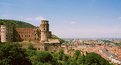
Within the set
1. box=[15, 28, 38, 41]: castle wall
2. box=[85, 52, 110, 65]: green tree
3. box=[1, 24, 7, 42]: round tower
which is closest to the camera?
box=[85, 52, 110, 65]: green tree

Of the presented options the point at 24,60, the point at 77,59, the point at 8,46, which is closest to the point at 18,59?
the point at 24,60

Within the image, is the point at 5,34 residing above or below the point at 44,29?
below

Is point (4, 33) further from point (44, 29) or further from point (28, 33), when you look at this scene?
point (44, 29)

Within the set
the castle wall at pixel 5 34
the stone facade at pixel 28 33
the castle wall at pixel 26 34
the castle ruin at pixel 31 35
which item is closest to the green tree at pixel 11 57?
the castle ruin at pixel 31 35

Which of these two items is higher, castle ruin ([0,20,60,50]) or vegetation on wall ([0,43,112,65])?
castle ruin ([0,20,60,50])

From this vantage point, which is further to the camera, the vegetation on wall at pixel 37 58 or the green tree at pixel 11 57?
the vegetation on wall at pixel 37 58

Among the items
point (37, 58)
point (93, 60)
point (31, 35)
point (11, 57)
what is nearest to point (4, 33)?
point (31, 35)

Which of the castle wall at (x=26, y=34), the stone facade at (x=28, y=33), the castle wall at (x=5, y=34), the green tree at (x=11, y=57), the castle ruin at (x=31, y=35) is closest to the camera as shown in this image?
the green tree at (x=11, y=57)

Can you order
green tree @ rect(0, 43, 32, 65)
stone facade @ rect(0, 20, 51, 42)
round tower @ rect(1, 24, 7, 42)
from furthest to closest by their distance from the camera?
stone facade @ rect(0, 20, 51, 42)
round tower @ rect(1, 24, 7, 42)
green tree @ rect(0, 43, 32, 65)

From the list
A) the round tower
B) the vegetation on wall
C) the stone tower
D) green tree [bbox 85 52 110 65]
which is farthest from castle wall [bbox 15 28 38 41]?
green tree [bbox 85 52 110 65]

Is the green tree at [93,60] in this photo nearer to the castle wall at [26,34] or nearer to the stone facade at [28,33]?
the stone facade at [28,33]

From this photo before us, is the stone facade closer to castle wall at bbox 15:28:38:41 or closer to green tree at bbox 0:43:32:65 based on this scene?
castle wall at bbox 15:28:38:41

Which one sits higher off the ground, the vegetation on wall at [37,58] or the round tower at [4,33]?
the round tower at [4,33]

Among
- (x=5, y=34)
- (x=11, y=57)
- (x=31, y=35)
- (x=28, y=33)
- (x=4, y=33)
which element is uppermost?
(x=28, y=33)
